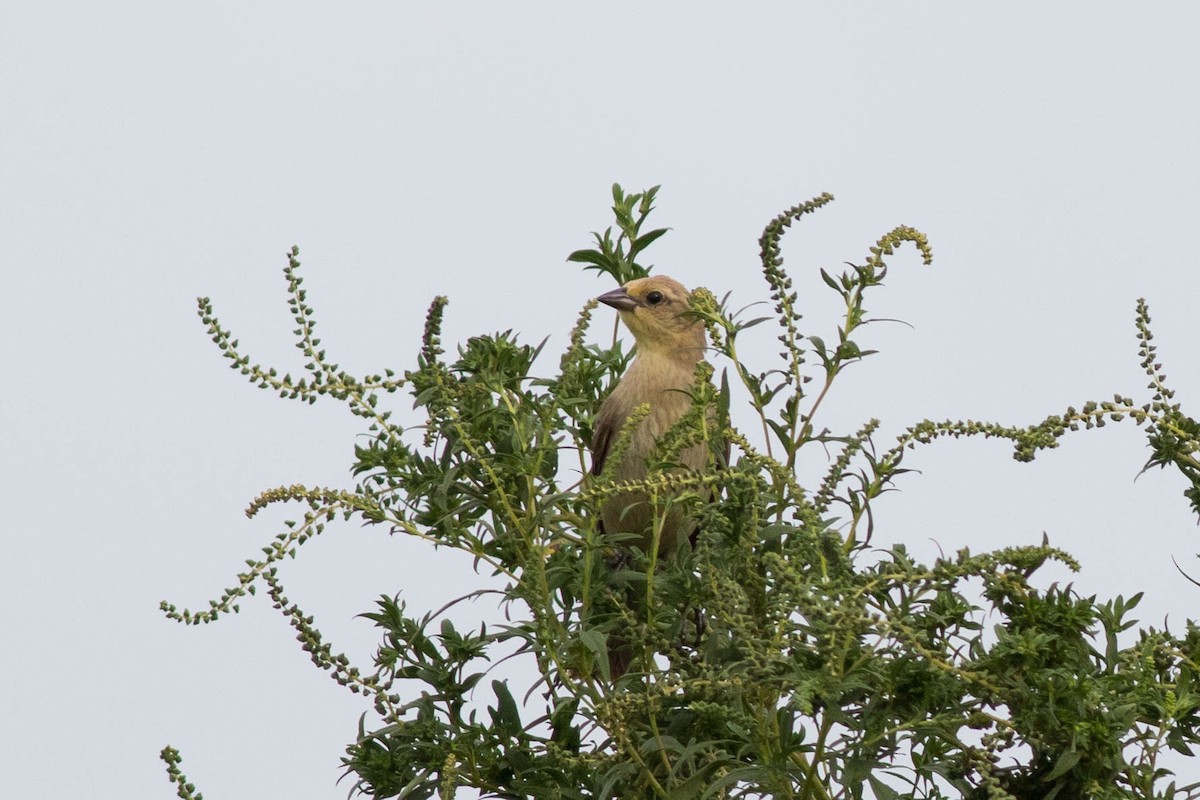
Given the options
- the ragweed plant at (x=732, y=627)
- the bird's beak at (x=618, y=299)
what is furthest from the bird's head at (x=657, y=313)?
the ragweed plant at (x=732, y=627)

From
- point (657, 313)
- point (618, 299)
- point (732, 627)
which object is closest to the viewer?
point (732, 627)

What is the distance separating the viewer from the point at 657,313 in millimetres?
4574

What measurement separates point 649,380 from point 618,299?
0.33 m

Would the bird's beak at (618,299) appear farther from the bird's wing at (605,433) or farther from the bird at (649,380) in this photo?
the bird's wing at (605,433)

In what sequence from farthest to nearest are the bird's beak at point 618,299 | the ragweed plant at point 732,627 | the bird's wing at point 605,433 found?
the bird's beak at point 618,299
the bird's wing at point 605,433
the ragweed plant at point 732,627

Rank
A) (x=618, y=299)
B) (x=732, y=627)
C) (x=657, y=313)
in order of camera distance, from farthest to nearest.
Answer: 1. (x=657, y=313)
2. (x=618, y=299)
3. (x=732, y=627)

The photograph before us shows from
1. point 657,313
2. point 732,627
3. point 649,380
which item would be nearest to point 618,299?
point 657,313

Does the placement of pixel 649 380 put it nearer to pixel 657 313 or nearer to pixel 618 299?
pixel 657 313

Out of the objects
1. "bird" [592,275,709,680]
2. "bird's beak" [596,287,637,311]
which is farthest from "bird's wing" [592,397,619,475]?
"bird's beak" [596,287,637,311]

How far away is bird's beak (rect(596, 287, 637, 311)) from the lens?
4391 mm

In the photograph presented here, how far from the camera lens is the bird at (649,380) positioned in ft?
14.5

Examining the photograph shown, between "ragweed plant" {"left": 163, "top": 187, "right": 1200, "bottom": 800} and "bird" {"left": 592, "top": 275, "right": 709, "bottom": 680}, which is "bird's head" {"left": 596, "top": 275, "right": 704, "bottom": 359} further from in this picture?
"ragweed plant" {"left": 163, "top": 187, "right": 1200, "bottom": 800}

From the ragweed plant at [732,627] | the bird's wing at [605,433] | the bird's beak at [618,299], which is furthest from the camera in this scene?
the bird's beak at [618,299]

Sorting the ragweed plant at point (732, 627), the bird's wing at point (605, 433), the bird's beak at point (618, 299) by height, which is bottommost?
the ragweed plant at point (732, 627)
